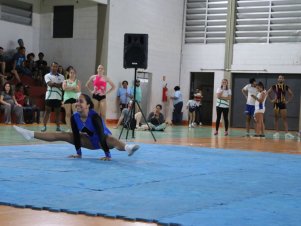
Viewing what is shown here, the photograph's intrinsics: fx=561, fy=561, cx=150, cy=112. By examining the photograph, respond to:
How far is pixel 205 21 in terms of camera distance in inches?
998

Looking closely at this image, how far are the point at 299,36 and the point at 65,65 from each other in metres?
9.77

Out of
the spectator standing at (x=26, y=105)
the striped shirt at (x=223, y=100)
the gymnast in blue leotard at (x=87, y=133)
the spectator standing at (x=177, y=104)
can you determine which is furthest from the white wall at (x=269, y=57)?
the gymnast in blue leotard at (x=87, y=133)

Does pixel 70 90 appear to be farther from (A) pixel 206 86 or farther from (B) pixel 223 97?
(A) pixel 206 86

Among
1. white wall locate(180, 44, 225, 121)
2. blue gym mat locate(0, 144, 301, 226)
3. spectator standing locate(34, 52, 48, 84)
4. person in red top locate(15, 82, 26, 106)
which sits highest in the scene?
white wall locate(180, 44, 225, 121)

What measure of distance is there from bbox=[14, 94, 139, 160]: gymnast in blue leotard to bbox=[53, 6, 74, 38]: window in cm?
1427

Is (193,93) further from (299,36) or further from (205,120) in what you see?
(299,36)

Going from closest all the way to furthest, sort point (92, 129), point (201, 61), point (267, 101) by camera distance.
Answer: point (92, 129) → point (267, 101) → point (201, 61)

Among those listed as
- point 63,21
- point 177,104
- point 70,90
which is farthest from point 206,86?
point 70,90

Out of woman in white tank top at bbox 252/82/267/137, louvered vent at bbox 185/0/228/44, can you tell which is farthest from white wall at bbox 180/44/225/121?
woman in white tank top at bbox 252/82/267/137

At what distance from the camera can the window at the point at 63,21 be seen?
70.6 feet

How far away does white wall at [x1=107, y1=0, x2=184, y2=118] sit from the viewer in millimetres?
21297

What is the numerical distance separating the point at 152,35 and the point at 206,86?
417 cm

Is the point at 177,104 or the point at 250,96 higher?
the point at 250,96

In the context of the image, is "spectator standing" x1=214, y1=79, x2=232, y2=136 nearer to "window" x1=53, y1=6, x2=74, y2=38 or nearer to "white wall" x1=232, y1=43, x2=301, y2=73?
"window" x1=53, y1=6, x2=74, y2=38
